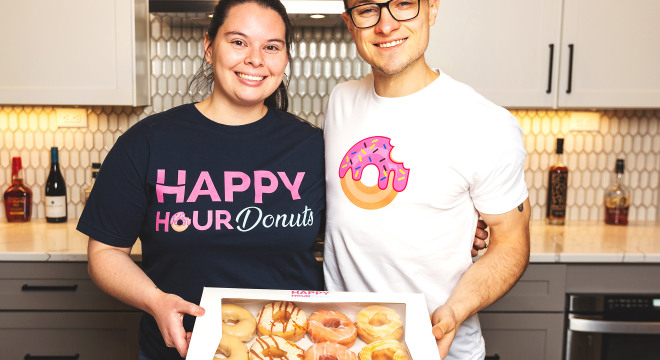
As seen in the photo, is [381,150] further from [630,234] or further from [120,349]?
[630,234]

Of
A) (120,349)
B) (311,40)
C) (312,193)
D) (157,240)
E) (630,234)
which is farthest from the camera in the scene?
(311,40)

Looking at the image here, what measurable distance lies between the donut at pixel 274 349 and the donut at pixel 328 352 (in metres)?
0.02

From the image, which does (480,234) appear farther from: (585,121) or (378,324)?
(585,121)

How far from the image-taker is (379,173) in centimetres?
120

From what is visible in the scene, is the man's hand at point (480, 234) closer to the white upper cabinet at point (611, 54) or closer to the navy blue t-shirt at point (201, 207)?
the navy blue t-shirt at point (201, 207)

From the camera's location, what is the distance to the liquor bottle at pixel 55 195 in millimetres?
2309

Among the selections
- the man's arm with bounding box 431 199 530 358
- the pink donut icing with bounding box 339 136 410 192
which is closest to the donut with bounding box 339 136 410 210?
the pink donut icing with bounding box 339 136 410 192

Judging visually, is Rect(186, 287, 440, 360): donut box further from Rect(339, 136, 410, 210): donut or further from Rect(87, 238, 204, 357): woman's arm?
Rect(339, 136, 410, 210): donut

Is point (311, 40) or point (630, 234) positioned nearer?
point (630, 234)

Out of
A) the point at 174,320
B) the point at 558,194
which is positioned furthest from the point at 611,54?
the point at 174,320

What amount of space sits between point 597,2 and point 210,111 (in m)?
1.60

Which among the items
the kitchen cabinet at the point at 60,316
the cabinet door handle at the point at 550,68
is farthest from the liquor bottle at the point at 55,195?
the cabinet door handle at the point at 550,68

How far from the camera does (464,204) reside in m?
1.24

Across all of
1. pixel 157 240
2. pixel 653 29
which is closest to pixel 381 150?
pixel 157 240
